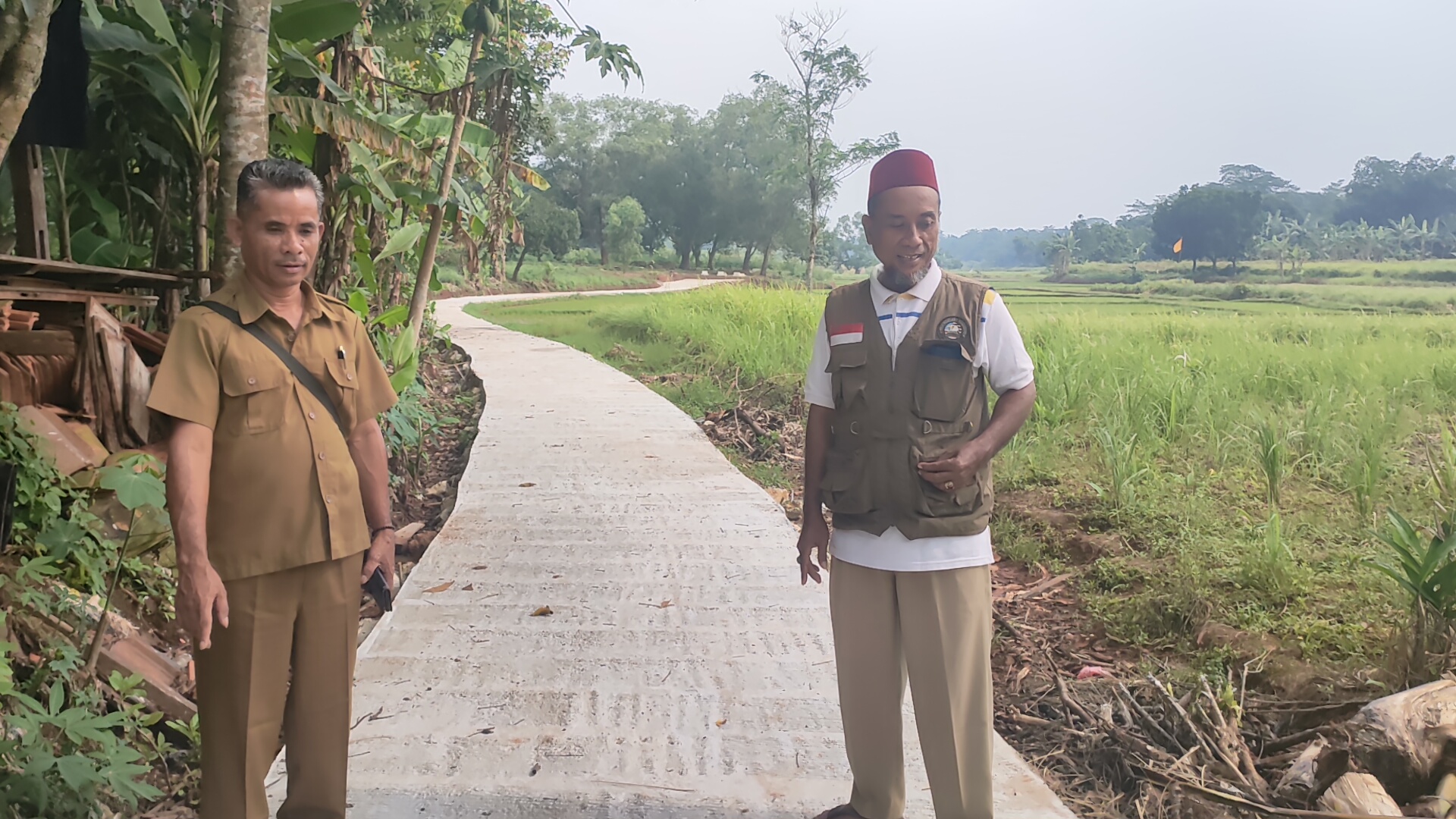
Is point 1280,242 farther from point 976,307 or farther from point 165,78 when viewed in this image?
point 165,78

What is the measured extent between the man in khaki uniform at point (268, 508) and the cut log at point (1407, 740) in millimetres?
2440

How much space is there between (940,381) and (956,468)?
7.5 inches

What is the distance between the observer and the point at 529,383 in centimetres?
972

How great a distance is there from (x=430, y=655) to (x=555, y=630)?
0.48 metres

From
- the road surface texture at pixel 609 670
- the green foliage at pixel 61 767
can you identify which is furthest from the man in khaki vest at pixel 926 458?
the green foliage at pixel 61 767

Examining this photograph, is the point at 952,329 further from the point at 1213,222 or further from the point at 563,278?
the point at 563,278

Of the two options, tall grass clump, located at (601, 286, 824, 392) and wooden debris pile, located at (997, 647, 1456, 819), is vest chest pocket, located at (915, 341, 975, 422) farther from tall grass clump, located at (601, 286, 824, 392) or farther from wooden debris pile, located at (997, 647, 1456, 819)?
tall grass clump, located at (601, 286, 824, 392)

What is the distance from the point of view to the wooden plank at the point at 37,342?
135 inches

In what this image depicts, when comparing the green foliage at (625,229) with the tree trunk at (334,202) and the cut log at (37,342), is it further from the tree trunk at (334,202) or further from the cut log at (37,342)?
the cut log at (37,342)

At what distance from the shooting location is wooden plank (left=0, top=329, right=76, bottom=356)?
3432mm

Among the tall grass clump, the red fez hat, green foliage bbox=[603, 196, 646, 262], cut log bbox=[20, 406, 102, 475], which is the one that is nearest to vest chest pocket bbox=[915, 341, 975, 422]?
the red fez hat

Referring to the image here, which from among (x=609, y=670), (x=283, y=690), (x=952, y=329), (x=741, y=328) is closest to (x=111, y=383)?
(x=609, y=670)

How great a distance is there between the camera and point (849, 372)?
204cm

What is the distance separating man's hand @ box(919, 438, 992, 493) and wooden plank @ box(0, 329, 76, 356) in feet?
11.1
